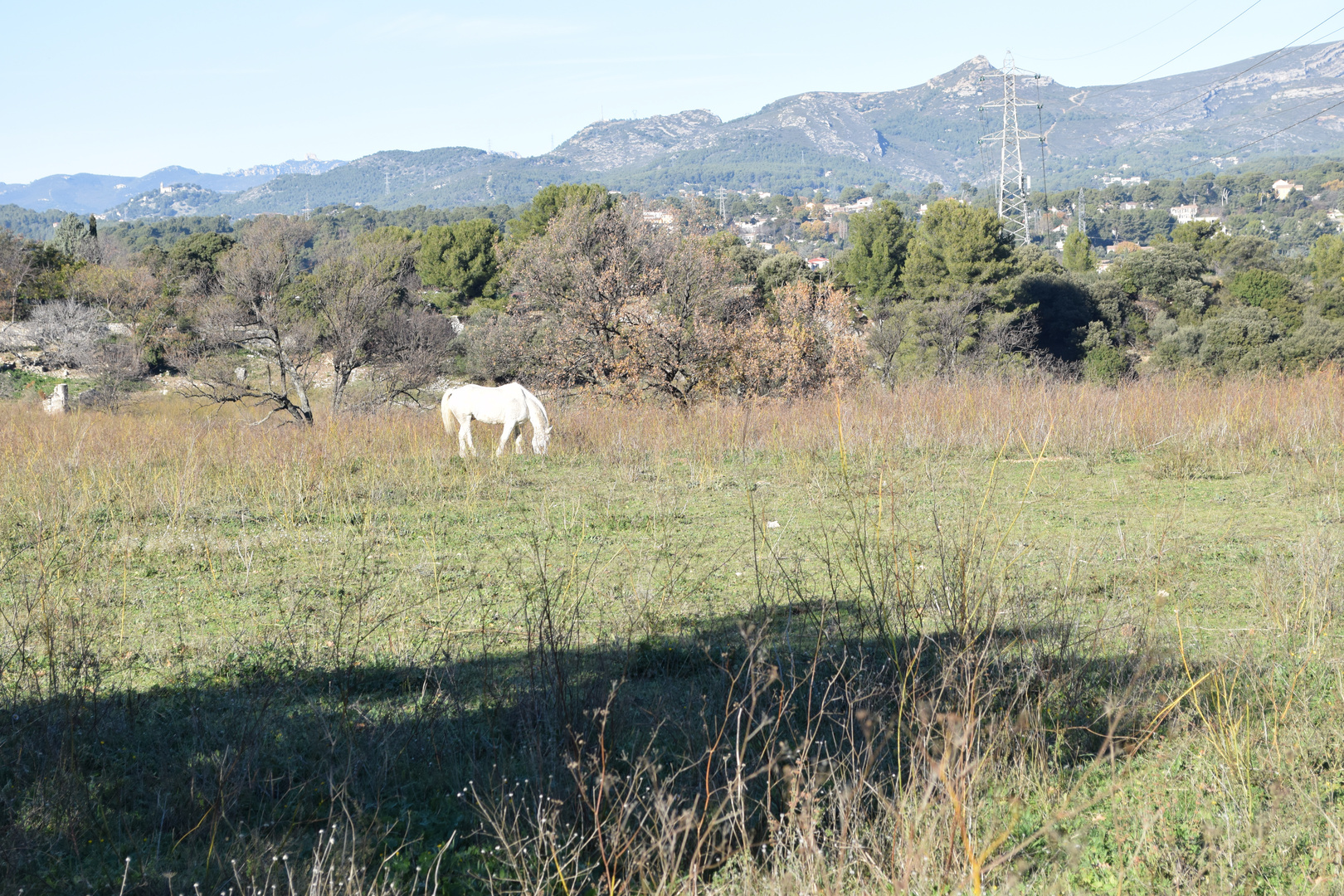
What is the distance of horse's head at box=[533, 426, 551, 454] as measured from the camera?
494 inches

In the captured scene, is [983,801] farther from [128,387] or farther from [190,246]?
[190,246]

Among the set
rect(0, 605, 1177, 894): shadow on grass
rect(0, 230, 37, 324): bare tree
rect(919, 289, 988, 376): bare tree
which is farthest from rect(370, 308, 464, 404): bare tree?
rect(919, 289, 988, 376): bare tree

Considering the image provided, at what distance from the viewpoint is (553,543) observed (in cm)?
765

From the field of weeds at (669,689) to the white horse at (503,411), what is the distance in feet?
8.67

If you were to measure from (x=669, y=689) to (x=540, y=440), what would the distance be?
28.5 ft

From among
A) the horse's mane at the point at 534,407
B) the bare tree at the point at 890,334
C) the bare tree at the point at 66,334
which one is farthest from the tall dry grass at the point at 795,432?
the bare tree at the point at 66,334

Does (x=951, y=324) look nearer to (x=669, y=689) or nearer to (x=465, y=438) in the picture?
(x=465, y=438)

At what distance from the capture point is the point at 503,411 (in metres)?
12.5

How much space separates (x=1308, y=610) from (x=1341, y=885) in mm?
2674

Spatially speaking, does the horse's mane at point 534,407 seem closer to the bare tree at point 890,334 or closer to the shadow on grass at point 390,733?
the shadow on grass at point 390,733

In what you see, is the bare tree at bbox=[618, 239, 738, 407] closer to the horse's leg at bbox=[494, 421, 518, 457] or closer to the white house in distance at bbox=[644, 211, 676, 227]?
the white house in distance at bbox=[644, 211, 676, 227]

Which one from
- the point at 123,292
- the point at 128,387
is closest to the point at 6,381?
the point at 128,387

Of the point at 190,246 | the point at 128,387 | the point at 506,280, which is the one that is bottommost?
the point at 128,387

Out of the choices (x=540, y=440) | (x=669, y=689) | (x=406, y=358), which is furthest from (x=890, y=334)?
(x=669, y=689)
